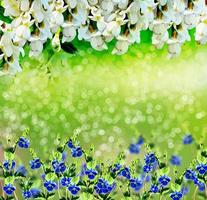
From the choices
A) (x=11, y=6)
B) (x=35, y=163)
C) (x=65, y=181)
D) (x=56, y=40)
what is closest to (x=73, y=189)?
(x=65, y=181)

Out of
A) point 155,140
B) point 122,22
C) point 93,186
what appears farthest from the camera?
point 155,140

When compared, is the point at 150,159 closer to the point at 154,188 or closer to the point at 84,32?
the point at 154,188

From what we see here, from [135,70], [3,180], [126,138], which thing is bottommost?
[3,180]

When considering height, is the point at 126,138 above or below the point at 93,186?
above

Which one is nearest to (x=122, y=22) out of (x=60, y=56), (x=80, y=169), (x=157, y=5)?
(x=157, y=5)

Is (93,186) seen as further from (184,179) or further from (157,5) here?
(157,5)
